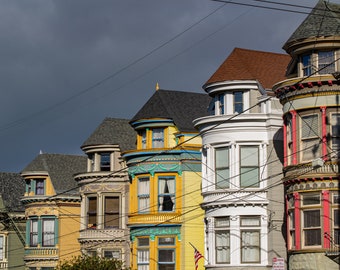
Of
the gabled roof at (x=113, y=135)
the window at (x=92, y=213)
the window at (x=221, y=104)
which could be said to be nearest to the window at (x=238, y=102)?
the window at (x=221, y=104)

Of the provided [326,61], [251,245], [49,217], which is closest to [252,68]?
[326,61]

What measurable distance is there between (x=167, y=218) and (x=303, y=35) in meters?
15.5

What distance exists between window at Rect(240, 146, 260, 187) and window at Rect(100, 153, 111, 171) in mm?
16730

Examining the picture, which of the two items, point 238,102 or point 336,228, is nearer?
point 336,228

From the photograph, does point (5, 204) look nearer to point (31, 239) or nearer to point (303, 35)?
point (31, 239)

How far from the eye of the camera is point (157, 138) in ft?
173

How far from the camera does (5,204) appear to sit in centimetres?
7125

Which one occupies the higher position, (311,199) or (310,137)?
(310,137)

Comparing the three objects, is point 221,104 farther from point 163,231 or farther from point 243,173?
point 163,231

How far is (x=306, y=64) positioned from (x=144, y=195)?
49.9 ft

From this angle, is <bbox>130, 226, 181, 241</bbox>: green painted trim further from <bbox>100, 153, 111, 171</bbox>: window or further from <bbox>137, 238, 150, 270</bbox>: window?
<bbox>100, 153, 111, 171</bbox>: window

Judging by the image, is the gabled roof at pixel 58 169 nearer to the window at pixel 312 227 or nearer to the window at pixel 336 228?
the window at pixel 312 227

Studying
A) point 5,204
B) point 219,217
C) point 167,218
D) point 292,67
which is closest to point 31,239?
point 5,204

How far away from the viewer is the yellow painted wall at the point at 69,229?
209ft
